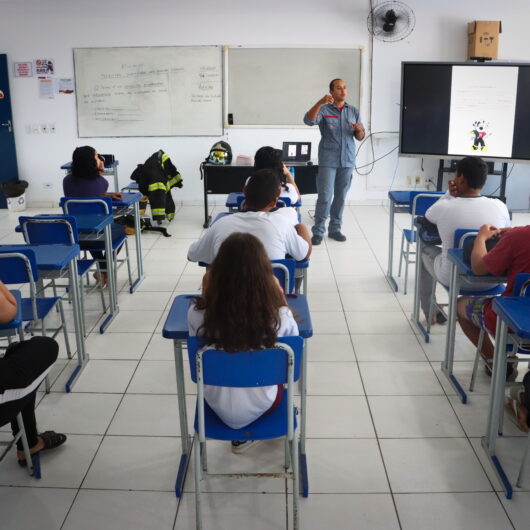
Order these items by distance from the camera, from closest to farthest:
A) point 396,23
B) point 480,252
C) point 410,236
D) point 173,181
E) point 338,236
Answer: point 480,252
point 410,236
point 338,236
point 173,181
point 396,23

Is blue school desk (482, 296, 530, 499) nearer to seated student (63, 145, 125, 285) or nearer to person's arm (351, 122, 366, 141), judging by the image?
seated student (63, 145, 125, 285)

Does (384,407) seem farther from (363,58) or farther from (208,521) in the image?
(363,58)

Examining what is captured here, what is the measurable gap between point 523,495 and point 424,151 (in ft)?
15.4

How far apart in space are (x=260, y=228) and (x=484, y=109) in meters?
4.30

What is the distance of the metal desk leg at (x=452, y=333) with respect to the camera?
3.15m

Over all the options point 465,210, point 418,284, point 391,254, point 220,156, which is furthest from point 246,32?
point 465,210

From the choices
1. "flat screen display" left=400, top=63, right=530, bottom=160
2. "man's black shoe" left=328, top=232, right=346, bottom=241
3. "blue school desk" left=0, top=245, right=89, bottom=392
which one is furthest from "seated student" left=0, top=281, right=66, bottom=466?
"flat screen display" left=400, top=63, right=530, bottom=160

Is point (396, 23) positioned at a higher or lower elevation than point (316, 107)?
higher

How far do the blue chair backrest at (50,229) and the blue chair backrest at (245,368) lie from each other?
1893 mm

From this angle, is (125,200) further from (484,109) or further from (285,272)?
(484,109)

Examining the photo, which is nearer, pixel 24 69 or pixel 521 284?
pixel 521 284

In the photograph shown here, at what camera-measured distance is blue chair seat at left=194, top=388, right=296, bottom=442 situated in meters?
2.07

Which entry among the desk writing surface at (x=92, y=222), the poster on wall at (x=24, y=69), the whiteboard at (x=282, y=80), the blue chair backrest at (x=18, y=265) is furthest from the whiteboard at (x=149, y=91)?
the blue chair backrest at (x=18, y=265)

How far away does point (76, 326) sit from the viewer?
3395 mm
